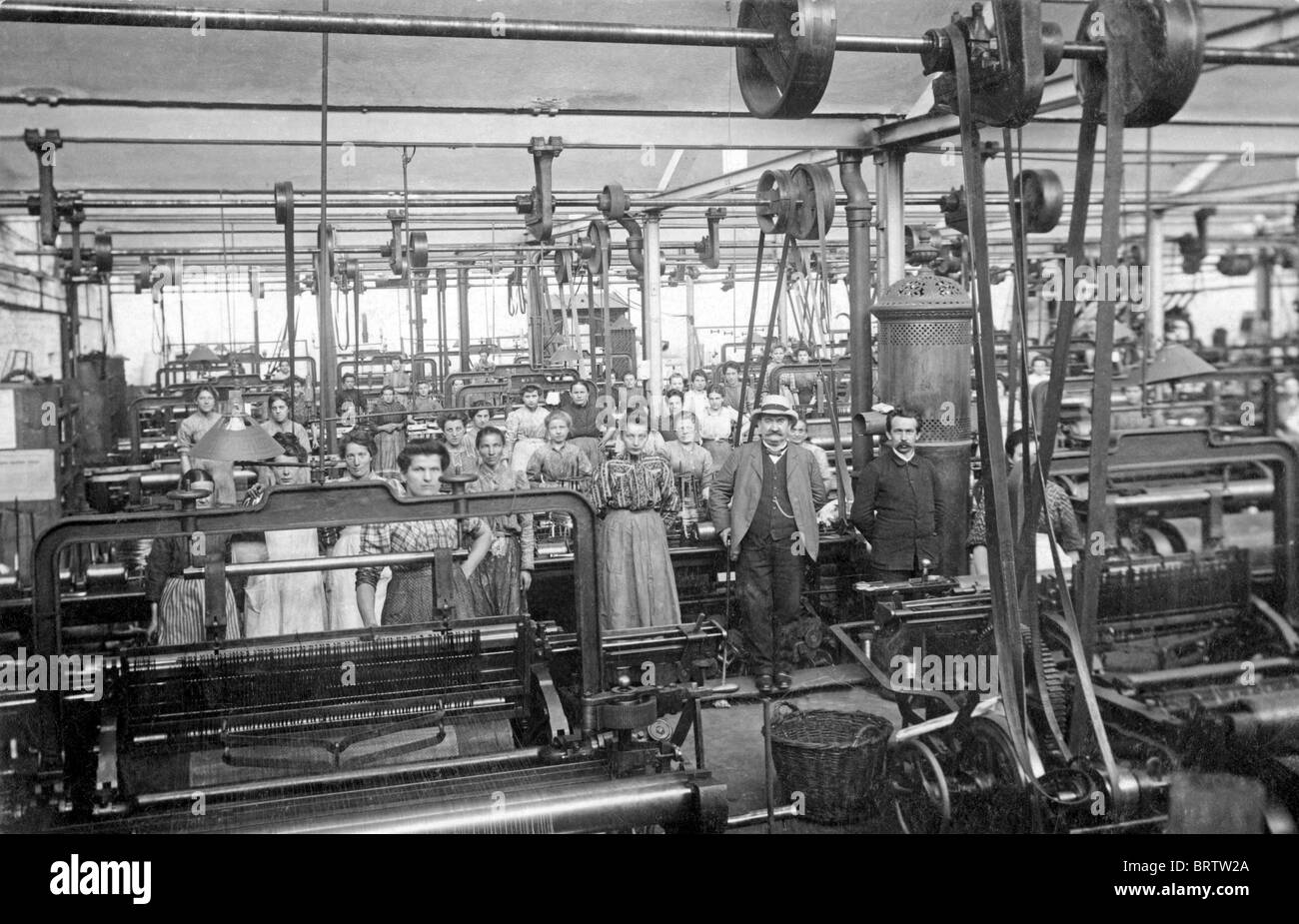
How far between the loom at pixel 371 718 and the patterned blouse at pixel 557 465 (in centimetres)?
243

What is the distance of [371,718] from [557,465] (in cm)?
301

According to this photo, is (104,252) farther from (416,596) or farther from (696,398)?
(696,398)

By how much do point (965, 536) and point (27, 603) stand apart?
404 cm

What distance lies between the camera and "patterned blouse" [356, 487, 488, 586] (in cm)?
437

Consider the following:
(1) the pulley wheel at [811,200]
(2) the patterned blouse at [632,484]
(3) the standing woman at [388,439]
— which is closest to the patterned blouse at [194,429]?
(3) the standing woman at [388,439]

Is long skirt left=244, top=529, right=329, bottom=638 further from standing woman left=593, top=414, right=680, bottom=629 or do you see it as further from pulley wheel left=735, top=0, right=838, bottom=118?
pulley wheel left=735, top=0, right=838, bottom=118

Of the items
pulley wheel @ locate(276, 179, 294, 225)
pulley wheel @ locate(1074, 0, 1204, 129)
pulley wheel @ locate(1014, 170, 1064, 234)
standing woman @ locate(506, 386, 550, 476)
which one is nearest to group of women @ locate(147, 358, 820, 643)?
standing woman @ locate(506, 386, 550, 476)
